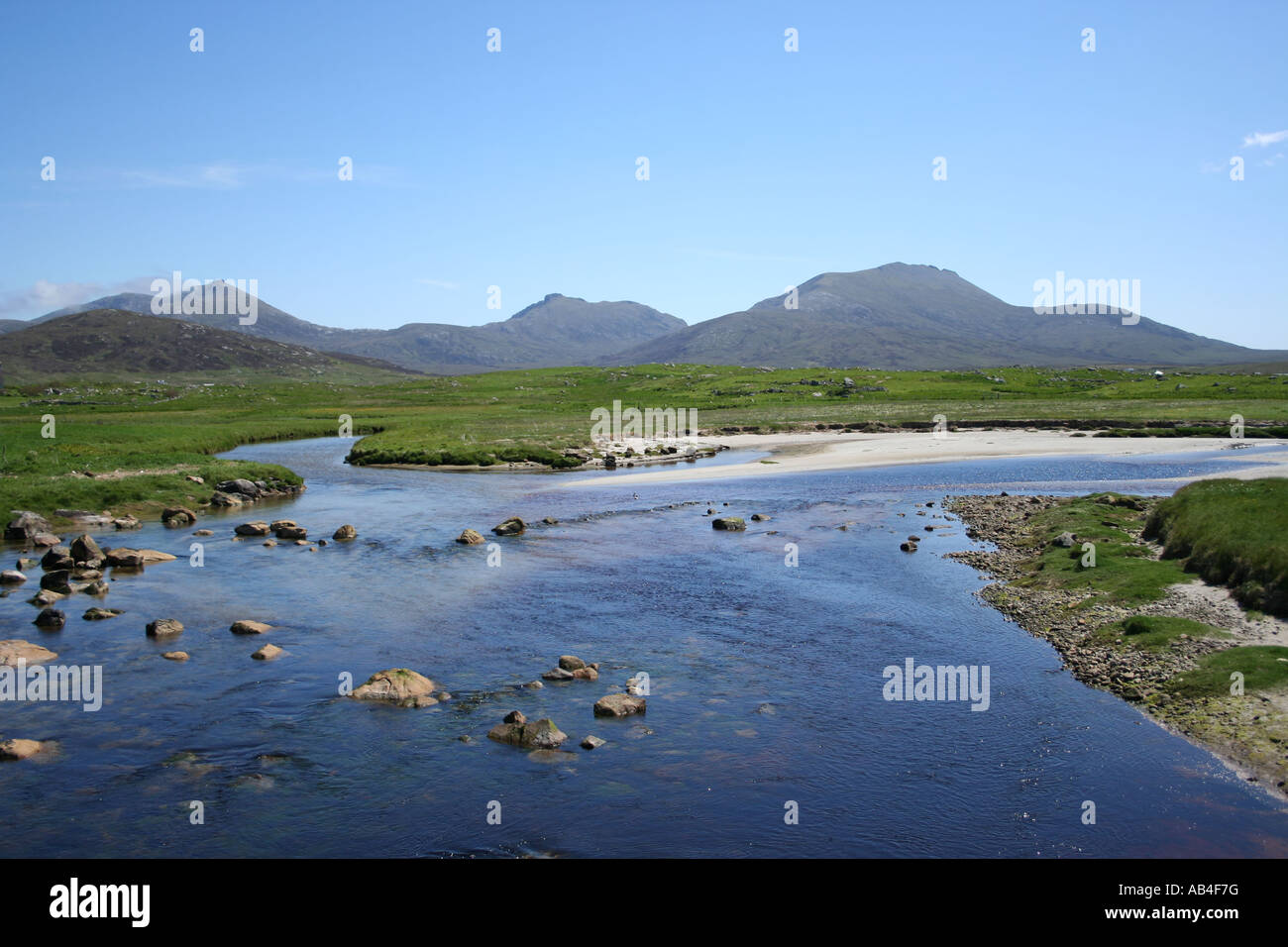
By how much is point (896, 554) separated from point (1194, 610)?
1680cm

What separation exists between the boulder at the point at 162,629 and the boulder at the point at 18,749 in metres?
9.07

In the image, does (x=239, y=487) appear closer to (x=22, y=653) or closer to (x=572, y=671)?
(x=22, y=653)

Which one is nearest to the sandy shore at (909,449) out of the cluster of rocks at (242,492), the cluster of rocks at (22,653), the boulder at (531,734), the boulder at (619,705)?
the cluster of rocks at (242,492)

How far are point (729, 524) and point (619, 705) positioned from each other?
1161 inches

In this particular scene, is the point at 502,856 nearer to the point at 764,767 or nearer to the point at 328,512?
the point at 764,767

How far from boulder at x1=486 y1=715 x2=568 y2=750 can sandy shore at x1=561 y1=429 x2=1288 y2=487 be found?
54321 millimetres

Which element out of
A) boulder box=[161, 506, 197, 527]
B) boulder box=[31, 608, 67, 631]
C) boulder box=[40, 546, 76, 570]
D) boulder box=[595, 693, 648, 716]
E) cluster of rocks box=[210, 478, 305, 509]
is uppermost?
cluster of rocks box=[210, 478, 305, 509]

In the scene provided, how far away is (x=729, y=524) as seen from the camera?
53.5 m

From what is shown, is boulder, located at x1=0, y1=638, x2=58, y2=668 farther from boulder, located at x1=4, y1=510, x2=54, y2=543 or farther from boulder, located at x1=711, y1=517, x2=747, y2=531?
boulder, located at x1=711, y1=517, x2=747, y2=531

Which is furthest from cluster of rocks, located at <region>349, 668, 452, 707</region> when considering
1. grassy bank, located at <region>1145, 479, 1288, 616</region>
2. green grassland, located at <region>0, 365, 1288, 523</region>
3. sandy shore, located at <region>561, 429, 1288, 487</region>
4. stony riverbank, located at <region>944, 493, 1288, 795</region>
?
sandy shore, located at <region>561, 429, 1288, 487</region>

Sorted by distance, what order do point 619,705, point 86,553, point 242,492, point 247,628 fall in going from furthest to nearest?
1. point 242,492
2. point 86,553
3. point 247,628
4. point 619,705

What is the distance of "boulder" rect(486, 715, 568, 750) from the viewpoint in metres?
22.5

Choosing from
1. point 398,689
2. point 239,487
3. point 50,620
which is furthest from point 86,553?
point 398,689
